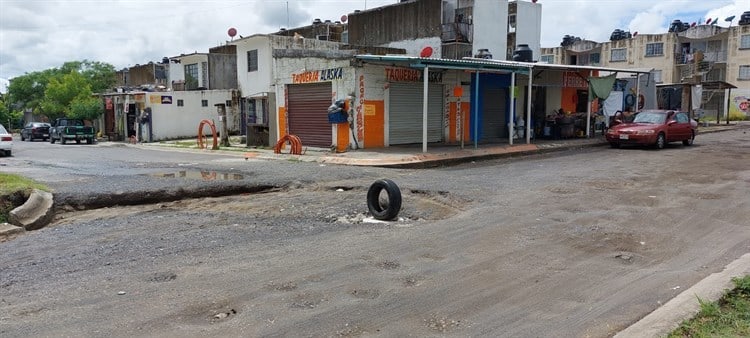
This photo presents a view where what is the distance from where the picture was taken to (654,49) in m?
61.9

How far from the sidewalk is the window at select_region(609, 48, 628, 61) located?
47.0m

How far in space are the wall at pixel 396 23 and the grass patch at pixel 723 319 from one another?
30339 millimetres

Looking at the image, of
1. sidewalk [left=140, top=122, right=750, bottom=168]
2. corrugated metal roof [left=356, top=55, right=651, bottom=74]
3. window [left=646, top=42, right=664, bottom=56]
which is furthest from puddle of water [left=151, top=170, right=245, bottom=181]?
window [left=646, top=42, right=664, bottom=56]

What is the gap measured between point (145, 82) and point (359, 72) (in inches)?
1686

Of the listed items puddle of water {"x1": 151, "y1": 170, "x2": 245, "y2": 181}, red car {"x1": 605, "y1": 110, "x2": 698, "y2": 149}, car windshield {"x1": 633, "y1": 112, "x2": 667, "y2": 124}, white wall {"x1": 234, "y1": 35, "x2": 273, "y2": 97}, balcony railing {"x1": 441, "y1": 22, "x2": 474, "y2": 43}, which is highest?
balcony railing {"x1": 441, "y1": 22, "x2": 474, "y2": 43}

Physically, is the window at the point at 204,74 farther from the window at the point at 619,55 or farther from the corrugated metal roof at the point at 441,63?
the window at the point at 619,55

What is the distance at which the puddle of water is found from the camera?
13.0 meters

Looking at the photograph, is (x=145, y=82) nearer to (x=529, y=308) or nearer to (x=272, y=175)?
(x=272, y=175)

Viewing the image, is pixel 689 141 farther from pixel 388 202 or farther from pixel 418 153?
pixel 388 202

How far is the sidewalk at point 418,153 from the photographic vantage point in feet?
53.5

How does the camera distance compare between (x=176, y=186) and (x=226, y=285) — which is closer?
(x=226, y=285)

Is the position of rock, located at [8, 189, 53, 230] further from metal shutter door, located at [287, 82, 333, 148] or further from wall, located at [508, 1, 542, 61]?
wall, located at [508, 1, 542, 61]

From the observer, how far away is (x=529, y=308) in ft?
16.2

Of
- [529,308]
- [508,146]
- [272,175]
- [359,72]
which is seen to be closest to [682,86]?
[508,146]
